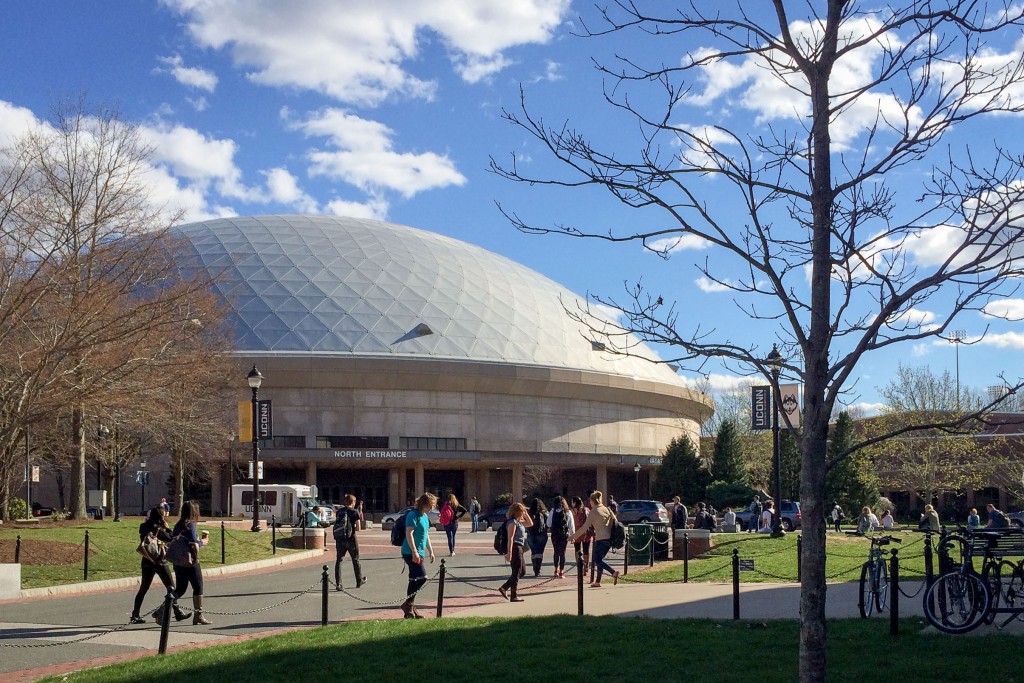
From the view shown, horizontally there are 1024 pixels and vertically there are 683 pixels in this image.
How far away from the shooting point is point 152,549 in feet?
50.4

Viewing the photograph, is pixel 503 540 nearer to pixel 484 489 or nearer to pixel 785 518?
pixel 785 518

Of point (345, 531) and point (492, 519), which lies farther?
point (492, 519)

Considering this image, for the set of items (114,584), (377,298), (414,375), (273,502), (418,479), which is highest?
(377,298)

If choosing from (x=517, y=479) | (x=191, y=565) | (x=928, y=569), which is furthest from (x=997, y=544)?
(x=517, y=479)

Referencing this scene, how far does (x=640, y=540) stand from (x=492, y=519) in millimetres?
22857

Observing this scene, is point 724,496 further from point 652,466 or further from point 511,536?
point 511,536

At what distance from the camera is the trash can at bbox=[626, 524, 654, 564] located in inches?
968

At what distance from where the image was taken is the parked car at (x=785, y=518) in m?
42.8

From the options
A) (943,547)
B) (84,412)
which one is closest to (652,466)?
(84,412)

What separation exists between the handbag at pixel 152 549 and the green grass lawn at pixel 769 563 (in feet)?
31.8

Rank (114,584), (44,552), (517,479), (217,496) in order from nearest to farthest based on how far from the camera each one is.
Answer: (114,584)
(44,552)
(217,496)
(517,479)

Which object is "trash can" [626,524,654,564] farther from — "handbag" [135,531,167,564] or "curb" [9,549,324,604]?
"handbag" [135,531,167,564]

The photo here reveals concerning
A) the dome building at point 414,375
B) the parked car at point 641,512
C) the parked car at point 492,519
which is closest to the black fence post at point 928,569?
the parked car at point 641,512

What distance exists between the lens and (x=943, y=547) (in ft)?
47.7
